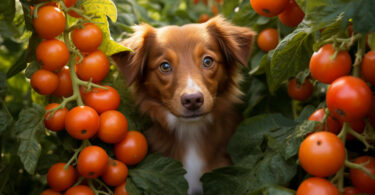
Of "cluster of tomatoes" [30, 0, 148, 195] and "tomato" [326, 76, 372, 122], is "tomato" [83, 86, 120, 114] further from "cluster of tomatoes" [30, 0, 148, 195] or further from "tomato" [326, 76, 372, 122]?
Answer: "tomato" [326, 76, 372, 122]

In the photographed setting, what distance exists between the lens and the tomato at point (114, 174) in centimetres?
157

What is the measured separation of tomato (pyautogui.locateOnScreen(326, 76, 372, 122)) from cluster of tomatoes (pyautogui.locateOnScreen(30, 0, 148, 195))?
33.1 inches

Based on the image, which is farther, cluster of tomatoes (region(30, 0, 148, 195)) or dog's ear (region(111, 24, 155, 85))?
dog's ear (region(111, 24, 155, 85))

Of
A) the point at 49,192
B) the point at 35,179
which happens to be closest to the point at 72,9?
the point at 49,192

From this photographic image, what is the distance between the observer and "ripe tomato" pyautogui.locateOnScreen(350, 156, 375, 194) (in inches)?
42.5

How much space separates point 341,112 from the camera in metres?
1.06

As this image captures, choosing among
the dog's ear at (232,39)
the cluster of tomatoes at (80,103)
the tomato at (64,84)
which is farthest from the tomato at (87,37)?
the dog's ear at (232,39)

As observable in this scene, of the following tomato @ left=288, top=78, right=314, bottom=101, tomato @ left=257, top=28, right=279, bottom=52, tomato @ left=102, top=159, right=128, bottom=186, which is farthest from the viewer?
tomato @ left=257, top=28, right=279, bottom=52

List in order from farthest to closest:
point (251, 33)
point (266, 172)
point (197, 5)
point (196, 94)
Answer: point (197, 5), point (251, 33), point (196, 94), point (266, 172)

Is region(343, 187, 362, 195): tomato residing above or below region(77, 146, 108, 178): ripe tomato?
above

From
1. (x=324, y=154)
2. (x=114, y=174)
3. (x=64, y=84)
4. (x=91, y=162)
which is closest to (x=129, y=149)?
(x=114, y=174)

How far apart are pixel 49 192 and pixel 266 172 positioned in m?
0.83

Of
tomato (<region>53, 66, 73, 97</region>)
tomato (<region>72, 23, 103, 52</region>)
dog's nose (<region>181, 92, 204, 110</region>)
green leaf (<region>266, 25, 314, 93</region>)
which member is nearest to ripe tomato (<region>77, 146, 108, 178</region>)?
tomato (<region>53, 66, 73, 97</region>)

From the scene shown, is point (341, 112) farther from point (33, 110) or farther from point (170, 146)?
point (170, 146)
